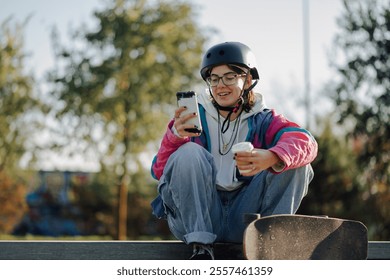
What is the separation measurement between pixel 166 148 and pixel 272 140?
591 millimetres

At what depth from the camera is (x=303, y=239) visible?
311cm

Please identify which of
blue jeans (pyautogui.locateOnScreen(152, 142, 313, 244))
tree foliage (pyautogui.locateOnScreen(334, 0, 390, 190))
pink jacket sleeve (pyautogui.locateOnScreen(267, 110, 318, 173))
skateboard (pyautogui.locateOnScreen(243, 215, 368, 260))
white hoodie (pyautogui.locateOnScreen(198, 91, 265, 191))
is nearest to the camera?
skateboard (pyautogui.locateOnScreen(243, 215, 368, 260))

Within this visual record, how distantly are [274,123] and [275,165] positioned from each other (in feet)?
1.52

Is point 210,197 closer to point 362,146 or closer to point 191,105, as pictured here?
point 191,105

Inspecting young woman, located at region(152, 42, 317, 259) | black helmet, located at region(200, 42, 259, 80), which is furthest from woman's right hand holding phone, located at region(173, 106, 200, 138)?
black helmet, located at region(200, 42, 259, 80)

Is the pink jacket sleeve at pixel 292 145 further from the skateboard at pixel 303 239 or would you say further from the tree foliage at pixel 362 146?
the tree foliage at pixel 362 146

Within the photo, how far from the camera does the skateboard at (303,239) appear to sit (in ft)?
9.63

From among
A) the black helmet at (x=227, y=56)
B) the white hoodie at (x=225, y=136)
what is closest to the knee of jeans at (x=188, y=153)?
the white hoodie at (x=225, y=136)

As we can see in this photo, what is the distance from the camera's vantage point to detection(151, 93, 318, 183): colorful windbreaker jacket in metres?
3.23

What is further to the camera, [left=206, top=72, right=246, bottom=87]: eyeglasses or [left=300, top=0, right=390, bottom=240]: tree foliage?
[left=300, top=0, right=390, bottom=240]: tree foliage

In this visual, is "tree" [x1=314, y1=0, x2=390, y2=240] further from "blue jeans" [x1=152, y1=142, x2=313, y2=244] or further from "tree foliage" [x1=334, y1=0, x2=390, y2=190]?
"blue jeans" [x1=152, y1=142, x2=313, y2=244]

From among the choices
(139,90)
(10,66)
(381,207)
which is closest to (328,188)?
(381,207)

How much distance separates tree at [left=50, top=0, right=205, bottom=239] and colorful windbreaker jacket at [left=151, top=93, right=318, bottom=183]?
47.5 ft

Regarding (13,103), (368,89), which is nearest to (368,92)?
(368,89)
